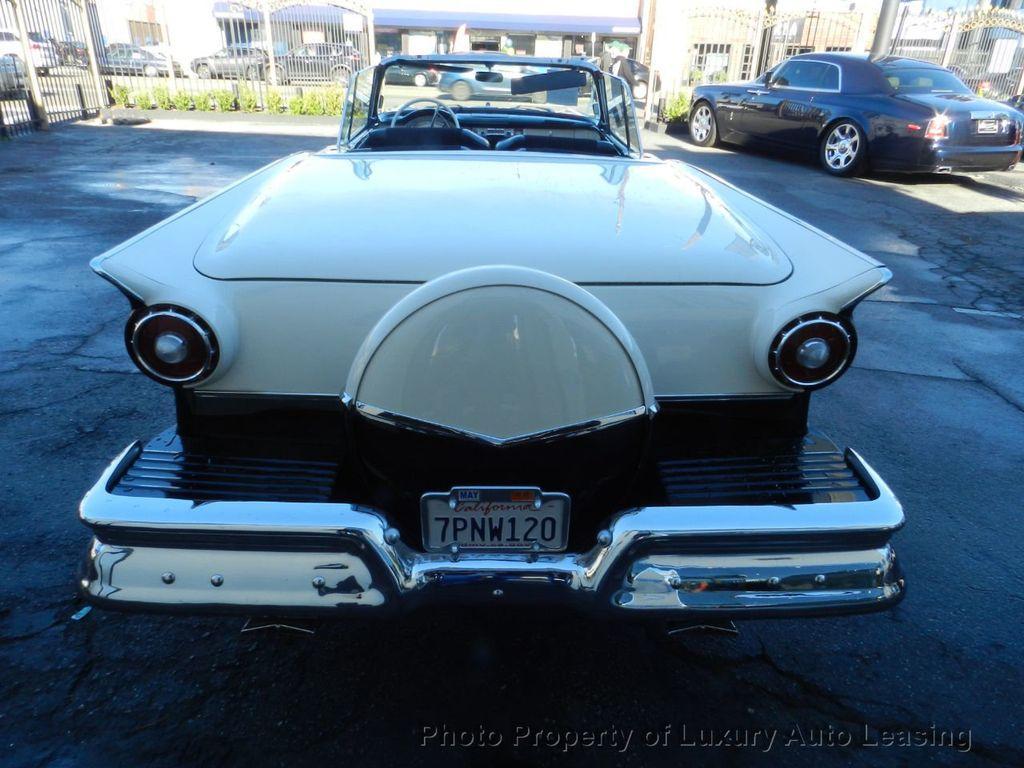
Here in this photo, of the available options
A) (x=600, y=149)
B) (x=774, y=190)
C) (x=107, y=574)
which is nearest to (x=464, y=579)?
(x=107, y=574)

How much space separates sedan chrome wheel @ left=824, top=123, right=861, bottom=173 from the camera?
10031 mm

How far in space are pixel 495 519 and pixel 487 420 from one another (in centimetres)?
23

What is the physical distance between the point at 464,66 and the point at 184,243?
8.60 feet

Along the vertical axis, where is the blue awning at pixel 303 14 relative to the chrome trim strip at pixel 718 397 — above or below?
above

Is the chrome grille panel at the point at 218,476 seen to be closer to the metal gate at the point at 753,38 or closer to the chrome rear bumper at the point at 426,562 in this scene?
the chrome rear bumper at the point at 426,562

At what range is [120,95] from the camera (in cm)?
1733

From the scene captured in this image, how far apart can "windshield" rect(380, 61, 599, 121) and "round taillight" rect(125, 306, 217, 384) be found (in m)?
2.69

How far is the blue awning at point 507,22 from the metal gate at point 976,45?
46.4 ft

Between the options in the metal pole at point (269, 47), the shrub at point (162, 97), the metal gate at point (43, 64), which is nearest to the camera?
the metal gate at point (43, 64)

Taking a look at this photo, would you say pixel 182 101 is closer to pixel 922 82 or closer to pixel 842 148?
pixel 842 148

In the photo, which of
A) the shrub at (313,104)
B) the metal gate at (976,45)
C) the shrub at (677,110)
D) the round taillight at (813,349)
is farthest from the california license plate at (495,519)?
the metal gate at (976,45)

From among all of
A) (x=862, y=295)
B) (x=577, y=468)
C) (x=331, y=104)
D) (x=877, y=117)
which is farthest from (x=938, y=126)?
(x=331, y=104)

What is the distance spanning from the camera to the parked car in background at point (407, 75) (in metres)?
4.05

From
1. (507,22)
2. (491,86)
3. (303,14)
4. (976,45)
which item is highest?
(507,22)
